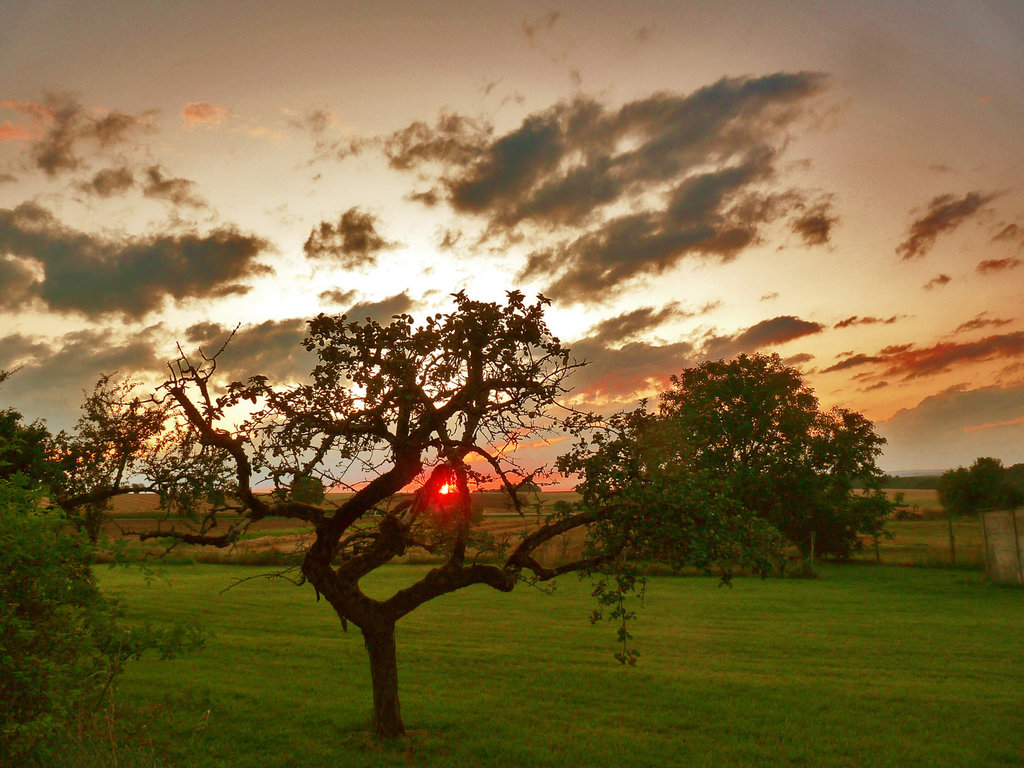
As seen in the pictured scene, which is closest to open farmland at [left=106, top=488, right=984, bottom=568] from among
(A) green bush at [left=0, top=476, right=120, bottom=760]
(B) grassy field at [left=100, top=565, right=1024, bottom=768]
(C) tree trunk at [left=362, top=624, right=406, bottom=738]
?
(C) tree trunk at [left=362, top=624, right=406, bottom=738]

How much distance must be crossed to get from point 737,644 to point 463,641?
9.89 meters

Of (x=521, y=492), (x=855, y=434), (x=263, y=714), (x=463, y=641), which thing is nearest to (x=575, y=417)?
(x=521, y=492)

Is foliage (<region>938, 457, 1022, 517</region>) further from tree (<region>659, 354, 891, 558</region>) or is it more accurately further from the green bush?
the green bush

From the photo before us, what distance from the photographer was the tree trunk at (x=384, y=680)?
14.3 meters

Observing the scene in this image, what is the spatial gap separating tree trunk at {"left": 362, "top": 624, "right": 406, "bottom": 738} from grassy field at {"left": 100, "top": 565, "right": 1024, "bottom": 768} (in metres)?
0.45

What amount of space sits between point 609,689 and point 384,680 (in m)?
7.48

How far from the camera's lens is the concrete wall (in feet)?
141

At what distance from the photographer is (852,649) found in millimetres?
24859

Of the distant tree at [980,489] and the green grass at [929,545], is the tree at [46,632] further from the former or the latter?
the distant tree at [980,489]

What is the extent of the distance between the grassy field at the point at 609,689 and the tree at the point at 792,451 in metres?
29.2

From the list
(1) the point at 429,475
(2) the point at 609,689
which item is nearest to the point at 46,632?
(1) the point at 429,475

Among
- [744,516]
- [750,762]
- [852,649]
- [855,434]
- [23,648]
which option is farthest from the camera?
[855,434]

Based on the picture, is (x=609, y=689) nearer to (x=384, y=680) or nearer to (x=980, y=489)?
(x=384, y=680)

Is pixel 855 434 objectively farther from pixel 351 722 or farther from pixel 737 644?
pixel 351 722
